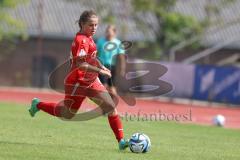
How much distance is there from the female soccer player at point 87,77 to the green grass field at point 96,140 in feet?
1.62

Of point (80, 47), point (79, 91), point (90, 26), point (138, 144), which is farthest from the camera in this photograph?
point (79, 91)

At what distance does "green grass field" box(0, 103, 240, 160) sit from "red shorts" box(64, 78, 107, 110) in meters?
0.64

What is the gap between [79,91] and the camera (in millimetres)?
10641

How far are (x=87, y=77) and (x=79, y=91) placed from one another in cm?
27

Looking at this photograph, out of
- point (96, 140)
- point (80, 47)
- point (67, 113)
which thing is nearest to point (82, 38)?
point (80, 47)

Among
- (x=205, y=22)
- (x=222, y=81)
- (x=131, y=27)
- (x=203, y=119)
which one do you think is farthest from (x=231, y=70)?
(x=131, y=27)

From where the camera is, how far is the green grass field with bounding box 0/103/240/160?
966cm

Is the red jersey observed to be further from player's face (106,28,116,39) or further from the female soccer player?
player's face (106,28,116,39)

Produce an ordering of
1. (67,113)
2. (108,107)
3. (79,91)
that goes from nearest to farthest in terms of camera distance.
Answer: (108,107) < (79,91) < (67,113)

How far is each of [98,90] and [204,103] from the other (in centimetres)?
1798

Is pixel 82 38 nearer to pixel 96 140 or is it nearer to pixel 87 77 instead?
pixel 87 77

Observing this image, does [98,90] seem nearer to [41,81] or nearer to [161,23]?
[41,81]

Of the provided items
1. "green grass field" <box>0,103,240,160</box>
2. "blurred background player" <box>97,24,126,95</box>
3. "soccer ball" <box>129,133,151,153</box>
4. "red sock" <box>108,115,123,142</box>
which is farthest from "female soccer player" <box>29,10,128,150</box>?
"blurred background player" <box>97,24,126,95</box>

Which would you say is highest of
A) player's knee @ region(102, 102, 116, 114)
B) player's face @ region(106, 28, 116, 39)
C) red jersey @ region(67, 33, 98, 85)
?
red jersey @ region(67, 33, 98, 85)
